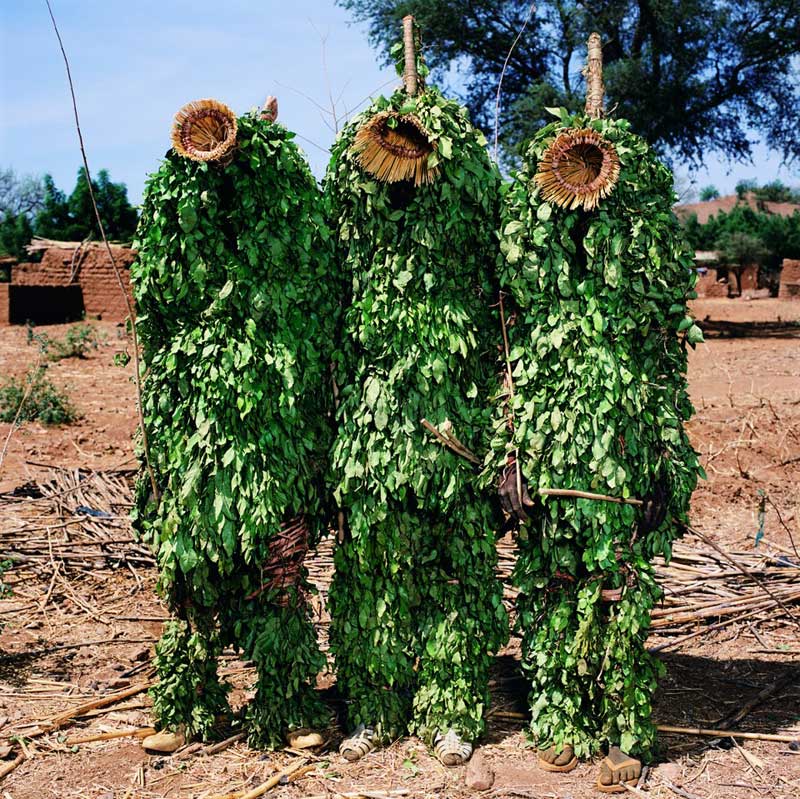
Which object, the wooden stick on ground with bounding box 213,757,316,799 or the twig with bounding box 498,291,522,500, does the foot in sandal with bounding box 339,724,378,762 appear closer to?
the wooden stick on ground with bounding box 213,757,316,799

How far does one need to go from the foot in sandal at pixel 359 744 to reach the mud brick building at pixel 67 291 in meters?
12.4

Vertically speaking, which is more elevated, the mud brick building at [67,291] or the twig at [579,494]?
the mud brick building at [67,291]

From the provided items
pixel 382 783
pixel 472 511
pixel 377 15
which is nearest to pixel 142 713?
pixel 382 783

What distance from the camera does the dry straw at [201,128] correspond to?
3592mm

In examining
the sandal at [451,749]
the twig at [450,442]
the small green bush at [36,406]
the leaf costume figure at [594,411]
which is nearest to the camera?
the leaf costume figure at [594,411]

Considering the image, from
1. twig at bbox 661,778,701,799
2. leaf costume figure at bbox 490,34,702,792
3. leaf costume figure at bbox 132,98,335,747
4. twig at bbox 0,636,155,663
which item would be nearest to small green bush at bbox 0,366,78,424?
twig at bbox 0,636,155,663

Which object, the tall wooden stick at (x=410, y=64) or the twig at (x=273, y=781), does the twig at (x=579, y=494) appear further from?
the tall wooden stick at (x=410, y=64)

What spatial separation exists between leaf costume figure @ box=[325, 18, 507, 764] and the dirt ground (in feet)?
0.70

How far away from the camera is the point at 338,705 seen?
4480 millimetres

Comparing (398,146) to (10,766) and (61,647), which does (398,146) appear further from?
(61,647)

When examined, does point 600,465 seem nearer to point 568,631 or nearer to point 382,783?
point 568,631

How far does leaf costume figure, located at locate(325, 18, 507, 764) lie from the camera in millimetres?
3746

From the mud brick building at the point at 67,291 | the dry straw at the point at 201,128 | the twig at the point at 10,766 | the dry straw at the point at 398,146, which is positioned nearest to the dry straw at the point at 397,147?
the dry straw at the point at 398,146

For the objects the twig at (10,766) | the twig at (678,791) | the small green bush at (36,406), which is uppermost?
the small green bush at (36,406)
